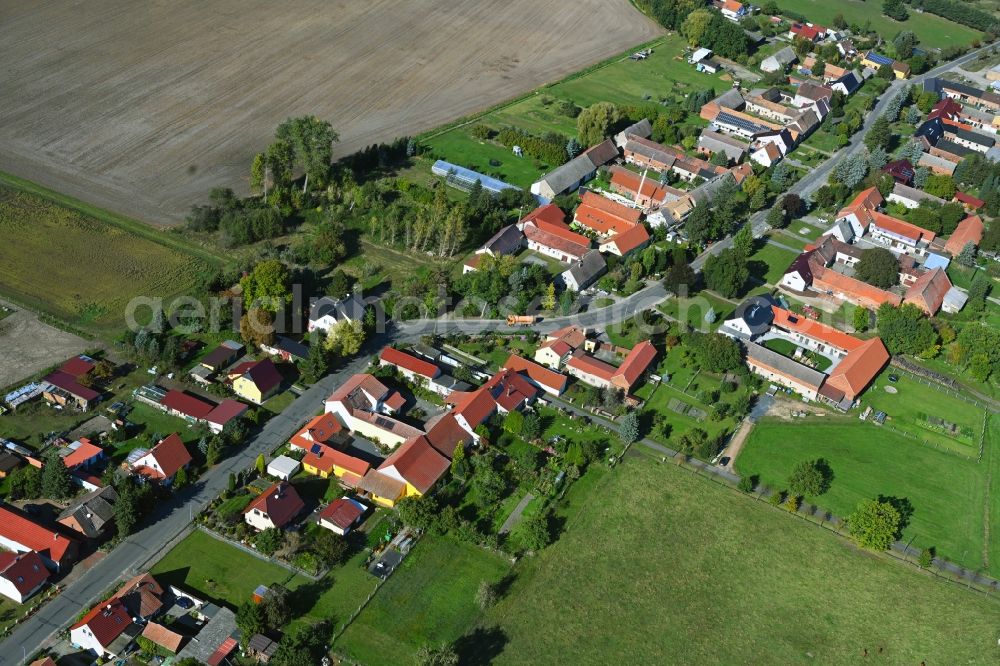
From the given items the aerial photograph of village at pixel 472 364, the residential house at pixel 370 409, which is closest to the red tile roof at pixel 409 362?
the aerial photograph of village at pixel 472 364

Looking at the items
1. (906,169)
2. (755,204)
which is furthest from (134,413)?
(906,169)

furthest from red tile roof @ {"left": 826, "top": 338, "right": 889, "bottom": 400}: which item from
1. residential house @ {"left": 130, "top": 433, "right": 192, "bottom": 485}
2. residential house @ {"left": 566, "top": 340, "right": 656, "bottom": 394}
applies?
residential house @ {"left": 130, "top": 433, "right": 192, "bottom": 485}

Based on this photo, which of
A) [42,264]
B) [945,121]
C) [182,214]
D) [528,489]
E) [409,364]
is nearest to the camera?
[528,489]

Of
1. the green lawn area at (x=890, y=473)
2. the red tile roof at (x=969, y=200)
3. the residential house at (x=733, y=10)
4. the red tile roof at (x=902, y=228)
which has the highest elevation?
the residential house at (x=733, y=10)

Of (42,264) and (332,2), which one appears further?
(332,2)

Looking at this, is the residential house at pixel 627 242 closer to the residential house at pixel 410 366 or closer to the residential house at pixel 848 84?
the residential house at pixel 410 366

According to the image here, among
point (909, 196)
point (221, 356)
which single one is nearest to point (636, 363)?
point (221, 356)

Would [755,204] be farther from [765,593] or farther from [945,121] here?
[765,593]

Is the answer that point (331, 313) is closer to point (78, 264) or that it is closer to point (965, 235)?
point (78, 264)
